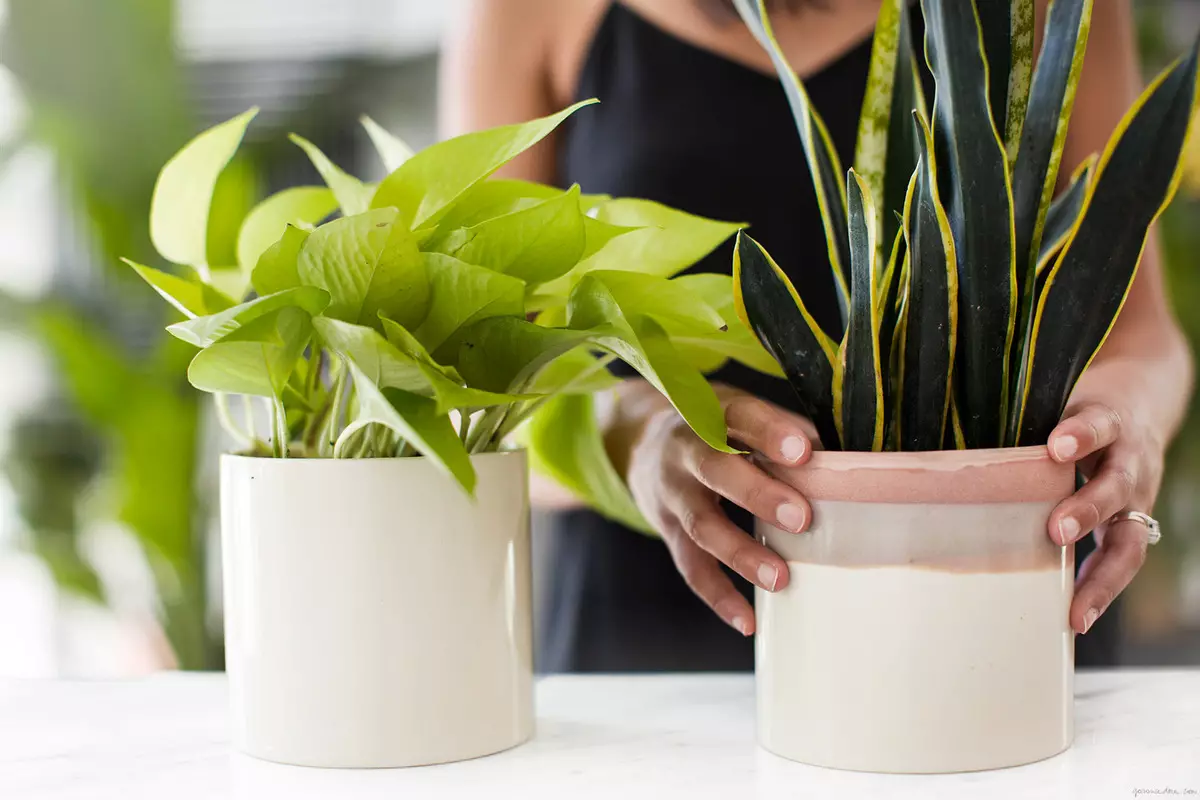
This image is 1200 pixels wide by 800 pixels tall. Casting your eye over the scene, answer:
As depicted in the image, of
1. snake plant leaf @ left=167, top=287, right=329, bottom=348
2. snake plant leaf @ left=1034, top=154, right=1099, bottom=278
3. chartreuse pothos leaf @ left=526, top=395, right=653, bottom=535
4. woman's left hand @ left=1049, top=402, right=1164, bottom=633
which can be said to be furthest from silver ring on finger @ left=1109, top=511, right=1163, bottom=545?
snake plant leaf @ left=167, top=287, right=329, bottom=348

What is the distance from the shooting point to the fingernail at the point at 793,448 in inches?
14.5

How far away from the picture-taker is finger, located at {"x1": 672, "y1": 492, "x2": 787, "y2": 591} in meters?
0.38

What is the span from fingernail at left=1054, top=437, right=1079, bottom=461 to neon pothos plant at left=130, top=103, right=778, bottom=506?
112mm

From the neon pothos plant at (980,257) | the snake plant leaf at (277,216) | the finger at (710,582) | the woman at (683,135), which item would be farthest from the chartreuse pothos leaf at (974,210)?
the woman at (683,135)

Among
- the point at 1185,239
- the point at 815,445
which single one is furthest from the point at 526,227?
the point at 1185,239

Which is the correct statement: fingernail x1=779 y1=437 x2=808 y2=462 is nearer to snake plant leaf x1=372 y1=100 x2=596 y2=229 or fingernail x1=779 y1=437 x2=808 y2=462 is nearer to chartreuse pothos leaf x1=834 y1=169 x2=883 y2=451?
chartreuse pothos leaf x1=834 y1=169 x2=883 y2=451

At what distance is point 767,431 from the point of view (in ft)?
1.25

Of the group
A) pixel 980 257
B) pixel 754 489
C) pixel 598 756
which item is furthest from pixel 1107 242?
pixel 598 756

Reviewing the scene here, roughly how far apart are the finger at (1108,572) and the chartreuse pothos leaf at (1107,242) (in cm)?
7

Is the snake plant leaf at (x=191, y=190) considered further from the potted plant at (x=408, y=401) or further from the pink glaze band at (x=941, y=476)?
the pink glaze band at (x=941, y=476)

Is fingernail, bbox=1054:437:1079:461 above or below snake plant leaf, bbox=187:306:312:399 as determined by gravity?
below

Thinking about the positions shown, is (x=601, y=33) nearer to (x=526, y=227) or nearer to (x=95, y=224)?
(x=526, y=227)

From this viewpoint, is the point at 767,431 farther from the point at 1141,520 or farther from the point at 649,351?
the point at 1141,520

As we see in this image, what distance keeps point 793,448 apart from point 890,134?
0.47ft
